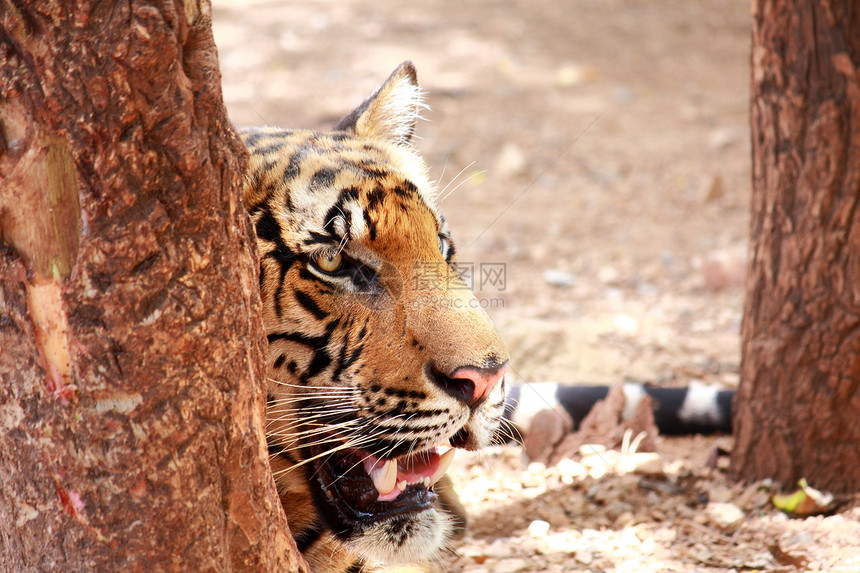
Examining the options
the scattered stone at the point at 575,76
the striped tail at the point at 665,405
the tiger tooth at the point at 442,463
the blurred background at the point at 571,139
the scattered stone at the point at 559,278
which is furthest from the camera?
the scattered stone at the point at 575,76

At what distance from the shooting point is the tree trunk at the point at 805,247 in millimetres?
2826

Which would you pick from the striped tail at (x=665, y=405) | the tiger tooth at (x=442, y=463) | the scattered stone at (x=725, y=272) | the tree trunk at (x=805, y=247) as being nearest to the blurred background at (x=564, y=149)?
the scattered stone at (x=725, y=272)

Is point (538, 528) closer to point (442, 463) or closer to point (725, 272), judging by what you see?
point (442, 463)

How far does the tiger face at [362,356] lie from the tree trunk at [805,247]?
1.40 meters

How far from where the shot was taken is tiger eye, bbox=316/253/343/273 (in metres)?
2.16

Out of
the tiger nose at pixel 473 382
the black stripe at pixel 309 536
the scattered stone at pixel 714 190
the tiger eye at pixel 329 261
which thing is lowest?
the black stripe at pixel 309 536

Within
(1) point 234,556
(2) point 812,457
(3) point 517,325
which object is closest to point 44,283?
(1) point 234,556

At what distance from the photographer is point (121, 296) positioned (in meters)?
1.39

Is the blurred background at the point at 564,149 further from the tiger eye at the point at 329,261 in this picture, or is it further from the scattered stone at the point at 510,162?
the tiger eye at the point at 329,261

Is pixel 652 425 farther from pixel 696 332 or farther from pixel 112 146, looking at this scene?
pixel 112 146

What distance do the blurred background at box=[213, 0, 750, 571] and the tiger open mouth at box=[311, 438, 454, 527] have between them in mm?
557

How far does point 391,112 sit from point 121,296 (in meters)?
1.68

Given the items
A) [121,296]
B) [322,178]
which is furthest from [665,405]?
[121,296]

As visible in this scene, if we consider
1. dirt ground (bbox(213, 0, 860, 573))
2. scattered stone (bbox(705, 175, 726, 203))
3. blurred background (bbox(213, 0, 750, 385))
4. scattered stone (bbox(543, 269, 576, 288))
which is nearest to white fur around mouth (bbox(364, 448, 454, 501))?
dirt ground (bbox(213, 0, 860, 573))
